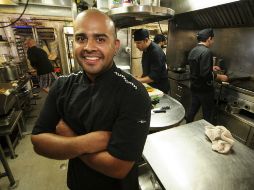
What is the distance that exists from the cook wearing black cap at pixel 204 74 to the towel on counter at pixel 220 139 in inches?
60.2

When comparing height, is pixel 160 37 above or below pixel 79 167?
above

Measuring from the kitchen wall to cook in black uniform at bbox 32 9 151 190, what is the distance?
9.18ft

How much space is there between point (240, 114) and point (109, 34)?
8.01 ft

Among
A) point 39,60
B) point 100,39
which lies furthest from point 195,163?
point 39,60

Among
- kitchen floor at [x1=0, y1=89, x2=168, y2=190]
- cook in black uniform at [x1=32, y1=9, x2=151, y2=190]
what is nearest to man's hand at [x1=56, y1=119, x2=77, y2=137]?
cook in black uniform at [x1=32, y1=9, x2=151, y2=190]

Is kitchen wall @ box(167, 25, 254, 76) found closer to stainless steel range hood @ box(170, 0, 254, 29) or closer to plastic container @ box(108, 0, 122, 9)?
stainless steel range hood @ box(170, 0, 254, 29)

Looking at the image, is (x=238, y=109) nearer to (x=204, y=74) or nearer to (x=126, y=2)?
(x=204, y=74)

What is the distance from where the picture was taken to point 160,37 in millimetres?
3676

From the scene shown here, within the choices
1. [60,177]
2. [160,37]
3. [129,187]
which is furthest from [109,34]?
[160,37]

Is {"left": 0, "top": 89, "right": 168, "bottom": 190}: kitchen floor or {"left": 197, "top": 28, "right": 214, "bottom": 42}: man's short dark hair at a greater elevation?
{"left": 197, "top": 28, "right": 214, "bottom": 42}: man's short dark hair

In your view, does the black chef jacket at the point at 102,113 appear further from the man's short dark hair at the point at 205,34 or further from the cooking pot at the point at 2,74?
the cooking pot at the point at 2,74

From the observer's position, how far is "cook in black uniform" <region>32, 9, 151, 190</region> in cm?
82

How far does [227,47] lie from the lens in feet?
10.3

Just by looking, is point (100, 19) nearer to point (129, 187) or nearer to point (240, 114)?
point (129, 187)
